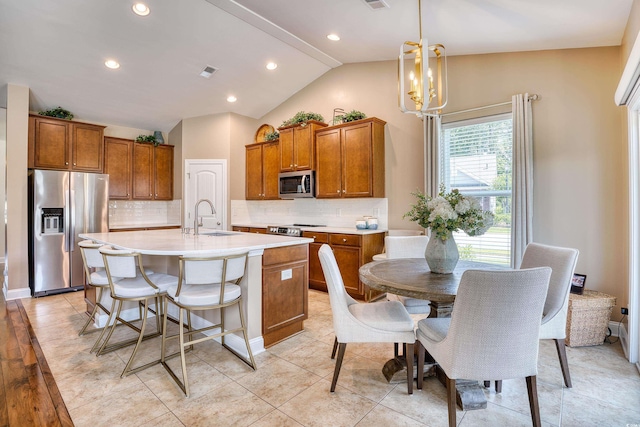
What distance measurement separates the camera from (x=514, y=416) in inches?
73.6

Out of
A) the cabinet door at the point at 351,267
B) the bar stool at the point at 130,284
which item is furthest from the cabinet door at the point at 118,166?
the cabinet door at the point at 351,267

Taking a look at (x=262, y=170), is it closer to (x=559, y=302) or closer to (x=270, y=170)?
(x=270, y=170)

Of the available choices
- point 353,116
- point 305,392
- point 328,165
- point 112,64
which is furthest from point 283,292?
point 112,64

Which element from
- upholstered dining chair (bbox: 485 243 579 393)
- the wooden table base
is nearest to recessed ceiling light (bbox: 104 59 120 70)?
the wooden table base

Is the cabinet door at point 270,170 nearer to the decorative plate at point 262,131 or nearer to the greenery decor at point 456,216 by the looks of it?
the decorative plate at point 262,131

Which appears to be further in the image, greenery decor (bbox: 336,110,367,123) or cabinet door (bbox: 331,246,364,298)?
greenery decor (bbox: 336,110,367,123)

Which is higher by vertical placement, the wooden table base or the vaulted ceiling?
the vaulted ceiling

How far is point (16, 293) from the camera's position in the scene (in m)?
4.27

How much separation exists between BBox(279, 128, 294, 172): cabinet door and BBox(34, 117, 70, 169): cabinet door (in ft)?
10.5

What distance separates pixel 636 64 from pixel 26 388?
176 inches

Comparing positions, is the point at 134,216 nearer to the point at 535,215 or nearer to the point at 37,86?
the point at 37,86

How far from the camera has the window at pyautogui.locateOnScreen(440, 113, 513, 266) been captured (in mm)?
3691

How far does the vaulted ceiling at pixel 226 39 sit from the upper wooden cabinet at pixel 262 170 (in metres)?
0.96

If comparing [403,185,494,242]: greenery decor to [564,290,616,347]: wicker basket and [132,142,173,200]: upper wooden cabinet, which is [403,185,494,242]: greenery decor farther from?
[132,142,173,200]: upper wooden cabinet
